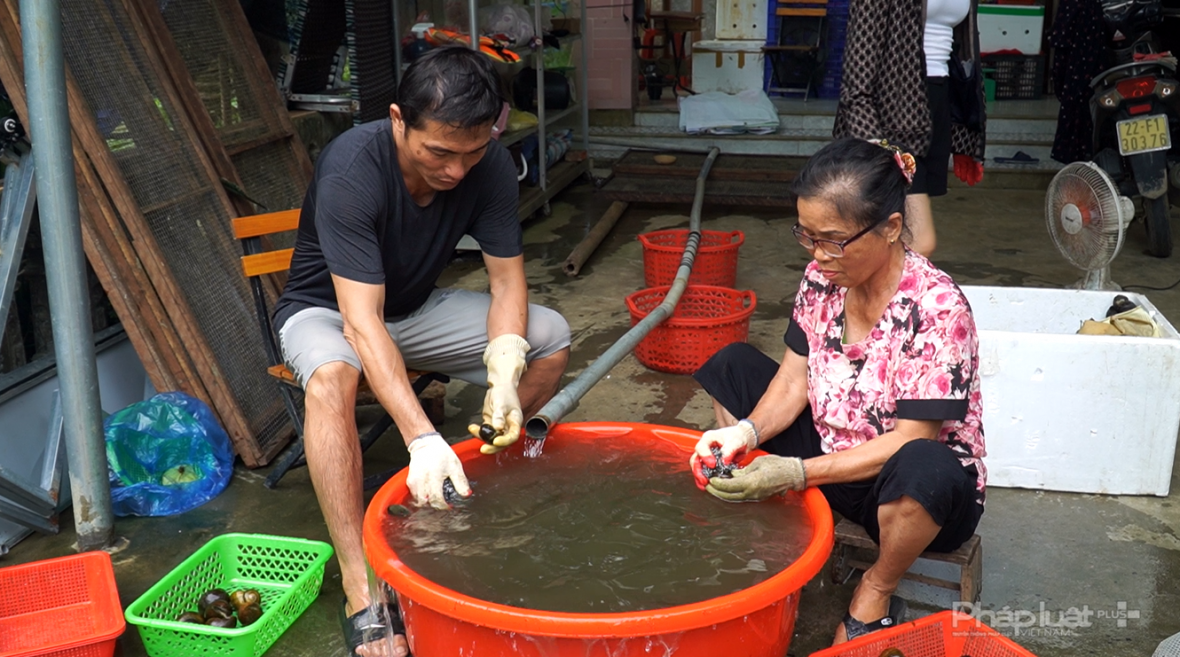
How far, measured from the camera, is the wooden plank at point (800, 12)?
27.7ft

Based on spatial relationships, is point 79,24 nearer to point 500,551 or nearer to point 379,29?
point 379,29

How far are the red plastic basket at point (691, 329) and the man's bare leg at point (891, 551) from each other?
66.2 inches

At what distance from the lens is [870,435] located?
2.32 meters

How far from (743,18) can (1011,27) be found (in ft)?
7.30

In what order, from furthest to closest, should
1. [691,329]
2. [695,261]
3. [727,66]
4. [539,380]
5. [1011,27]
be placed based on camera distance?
[727,66] → [1011,27] → [695,261] → [691,329] → [539,380]

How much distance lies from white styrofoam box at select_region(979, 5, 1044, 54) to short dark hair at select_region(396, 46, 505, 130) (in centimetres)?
711

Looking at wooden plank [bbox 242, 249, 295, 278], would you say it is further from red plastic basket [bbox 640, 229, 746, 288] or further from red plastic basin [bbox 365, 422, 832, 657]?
red plastic basket [bbox 640, 229, 746, 288]

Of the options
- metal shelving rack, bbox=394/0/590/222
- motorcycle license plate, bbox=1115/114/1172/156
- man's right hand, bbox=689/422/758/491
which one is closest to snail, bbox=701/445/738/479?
man's right hand, bbox=689/422/758/491

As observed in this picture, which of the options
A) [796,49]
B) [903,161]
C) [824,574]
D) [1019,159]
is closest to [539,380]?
[824,574]

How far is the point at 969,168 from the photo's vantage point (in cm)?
408

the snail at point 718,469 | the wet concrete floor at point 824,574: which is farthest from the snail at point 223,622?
the snail at point 718,469

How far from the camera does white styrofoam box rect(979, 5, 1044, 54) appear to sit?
835 cm

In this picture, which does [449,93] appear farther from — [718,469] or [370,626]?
[370,626]

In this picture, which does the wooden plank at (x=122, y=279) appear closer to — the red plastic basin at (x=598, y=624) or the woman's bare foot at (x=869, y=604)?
the red plastic basin at (x=598, y=624)
